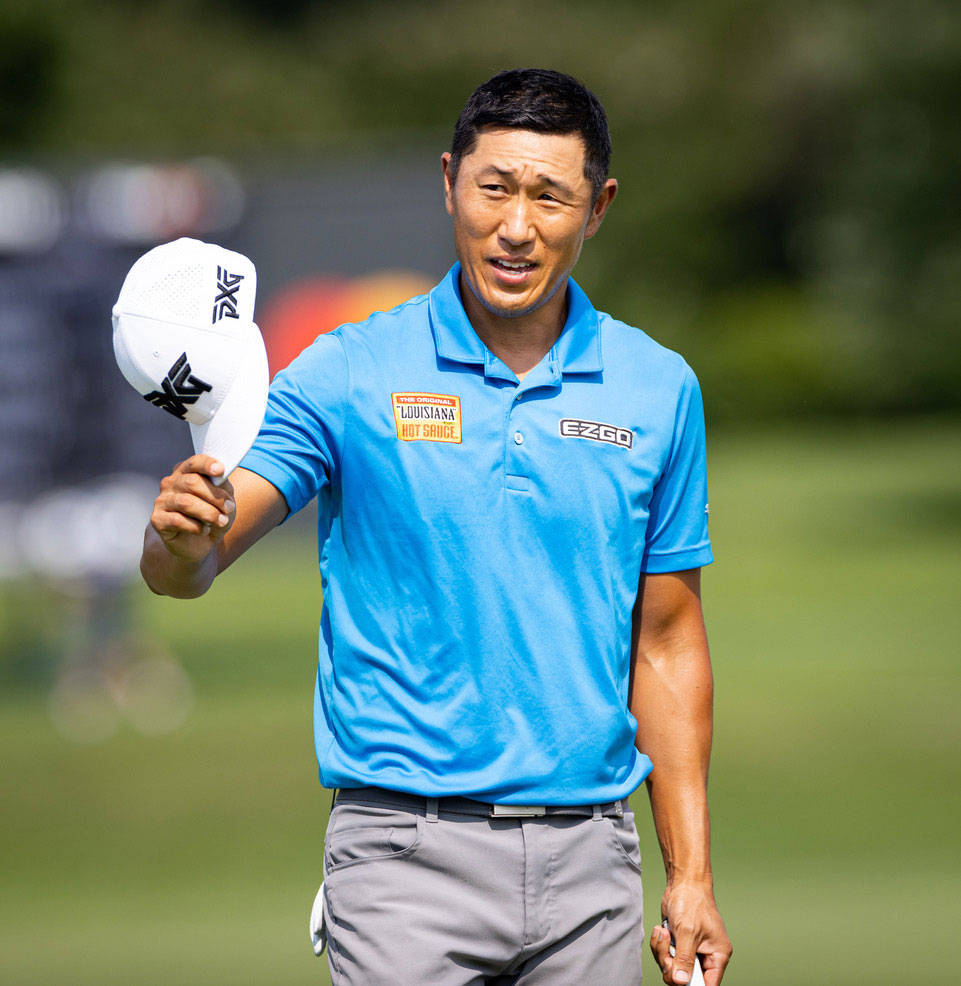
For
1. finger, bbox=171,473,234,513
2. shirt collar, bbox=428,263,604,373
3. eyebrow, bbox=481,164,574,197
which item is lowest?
finger, bbox=171,473,234,513

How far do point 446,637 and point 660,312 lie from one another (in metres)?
39.9

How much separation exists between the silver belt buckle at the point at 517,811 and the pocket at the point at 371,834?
0.14 m

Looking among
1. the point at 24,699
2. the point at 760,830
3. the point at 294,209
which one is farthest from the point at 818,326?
the point at 760,830

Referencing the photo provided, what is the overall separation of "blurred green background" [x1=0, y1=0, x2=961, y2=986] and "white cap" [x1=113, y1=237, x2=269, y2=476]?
4.86m

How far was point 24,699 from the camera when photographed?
14320 millimetres

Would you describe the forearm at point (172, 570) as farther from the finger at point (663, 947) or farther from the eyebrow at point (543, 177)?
the finger at point (663, 947)

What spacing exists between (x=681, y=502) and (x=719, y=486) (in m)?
28.2

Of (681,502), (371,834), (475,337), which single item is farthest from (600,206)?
(371,834)

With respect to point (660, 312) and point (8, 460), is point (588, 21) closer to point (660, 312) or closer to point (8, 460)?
point (660, 312)

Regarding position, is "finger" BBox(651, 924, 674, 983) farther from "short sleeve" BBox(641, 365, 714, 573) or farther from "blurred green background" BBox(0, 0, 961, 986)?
"blurred green background" BBox(0, 0, 961, 986)

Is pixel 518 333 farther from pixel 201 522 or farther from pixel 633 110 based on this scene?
pixel 633 110

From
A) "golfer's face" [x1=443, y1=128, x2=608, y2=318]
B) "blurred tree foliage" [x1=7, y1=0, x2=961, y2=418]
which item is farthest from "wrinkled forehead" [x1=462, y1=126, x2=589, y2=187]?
"blurred tree foliage" [x1=7, y1=0, x2=961, y2=418]

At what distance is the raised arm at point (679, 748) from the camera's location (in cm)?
350

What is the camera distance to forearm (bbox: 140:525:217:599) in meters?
2.96
